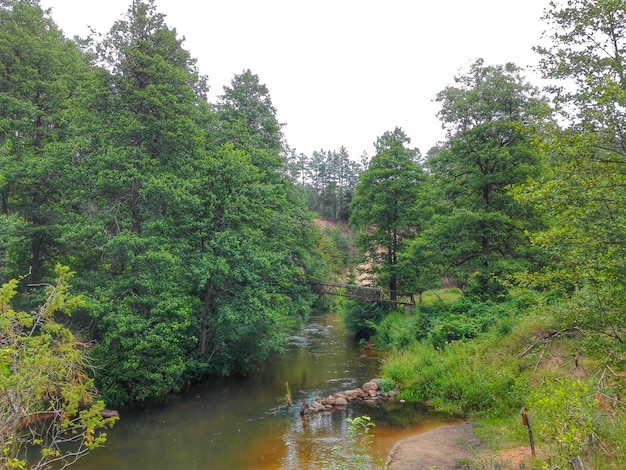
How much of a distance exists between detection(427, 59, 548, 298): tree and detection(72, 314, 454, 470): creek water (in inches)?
300

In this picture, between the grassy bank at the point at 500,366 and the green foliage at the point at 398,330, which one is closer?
the grassy bank at the point at 500,366

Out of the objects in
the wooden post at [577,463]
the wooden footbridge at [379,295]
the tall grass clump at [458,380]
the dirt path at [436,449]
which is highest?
the wooden footbridge at [379,295]

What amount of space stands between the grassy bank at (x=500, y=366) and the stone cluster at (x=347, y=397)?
2.56 feet

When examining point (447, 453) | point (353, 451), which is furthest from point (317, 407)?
point (447, 453)

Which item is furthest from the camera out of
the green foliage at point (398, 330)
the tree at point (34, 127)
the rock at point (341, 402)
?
the green foliage at point (398, 330)

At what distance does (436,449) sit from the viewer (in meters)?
10.9

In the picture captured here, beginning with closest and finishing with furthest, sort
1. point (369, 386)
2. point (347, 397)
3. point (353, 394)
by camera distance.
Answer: point (347, 397), point (353, 394), point (369, 386)

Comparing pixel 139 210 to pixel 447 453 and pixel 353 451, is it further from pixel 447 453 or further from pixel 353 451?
pixel 447 453

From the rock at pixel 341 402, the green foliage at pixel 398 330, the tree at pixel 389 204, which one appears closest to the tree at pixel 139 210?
the rock at pixel 341 402

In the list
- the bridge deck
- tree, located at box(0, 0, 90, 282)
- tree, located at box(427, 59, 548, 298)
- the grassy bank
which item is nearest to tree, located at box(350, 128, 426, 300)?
the bridge deck

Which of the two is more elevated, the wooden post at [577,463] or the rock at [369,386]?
the wooden post at [577,463]

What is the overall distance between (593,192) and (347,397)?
1211 centimetres

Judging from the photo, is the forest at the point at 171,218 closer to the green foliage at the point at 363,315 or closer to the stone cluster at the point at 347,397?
the stone cluster at the point at 347,397

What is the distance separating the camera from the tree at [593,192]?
6.56 m
